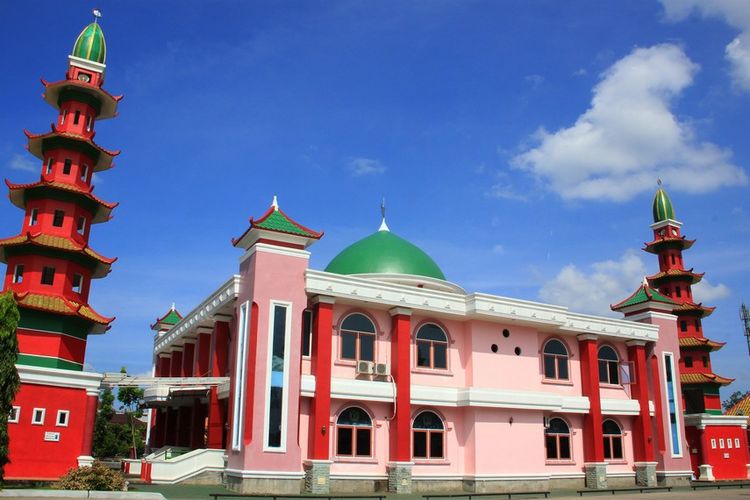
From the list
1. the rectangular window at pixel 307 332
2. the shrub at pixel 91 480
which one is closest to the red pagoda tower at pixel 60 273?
the shrub at pixel 91 480

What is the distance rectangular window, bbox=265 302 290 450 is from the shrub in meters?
5.10

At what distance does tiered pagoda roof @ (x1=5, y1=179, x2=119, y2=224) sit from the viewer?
93.7 feet

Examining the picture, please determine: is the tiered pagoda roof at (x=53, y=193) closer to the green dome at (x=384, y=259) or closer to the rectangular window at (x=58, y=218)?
the rectangular window at (x=58, y=218)

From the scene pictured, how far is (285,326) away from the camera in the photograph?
23.8 m

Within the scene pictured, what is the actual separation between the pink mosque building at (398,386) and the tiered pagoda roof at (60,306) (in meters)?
4.11

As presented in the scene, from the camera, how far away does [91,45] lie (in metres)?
31.8

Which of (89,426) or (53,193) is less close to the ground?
(53,193)

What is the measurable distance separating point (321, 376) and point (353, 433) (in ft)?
9.23

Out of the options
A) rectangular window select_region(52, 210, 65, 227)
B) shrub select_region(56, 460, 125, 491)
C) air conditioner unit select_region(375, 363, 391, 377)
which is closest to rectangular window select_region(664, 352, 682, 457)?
air conditioner unit select_region(375, 363, 391, 377)

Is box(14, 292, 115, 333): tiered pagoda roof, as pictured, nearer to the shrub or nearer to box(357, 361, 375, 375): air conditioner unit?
the shrub

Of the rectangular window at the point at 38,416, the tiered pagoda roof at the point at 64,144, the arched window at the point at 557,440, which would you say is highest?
the tiered pagoda roof at the point at 64,144

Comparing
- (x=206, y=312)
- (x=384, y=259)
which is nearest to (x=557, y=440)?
(x=384, y=259)

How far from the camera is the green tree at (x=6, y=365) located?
19125mm

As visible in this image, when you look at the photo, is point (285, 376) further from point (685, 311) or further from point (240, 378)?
point (685, 311)
